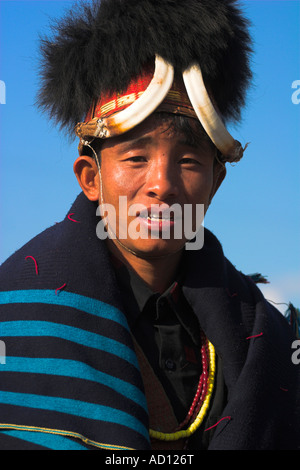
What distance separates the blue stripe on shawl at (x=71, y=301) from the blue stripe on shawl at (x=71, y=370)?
26 cm

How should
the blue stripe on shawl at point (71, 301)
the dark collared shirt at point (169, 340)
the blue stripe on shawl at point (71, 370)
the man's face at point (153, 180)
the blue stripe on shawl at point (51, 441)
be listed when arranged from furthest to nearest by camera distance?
the dark collared shirt at point (169, 340)
the man's face at point (153, 180)
the blue stripe on shawl at point (71, 301)
the blue stripe on shawl at point (71, 370)
the blue stripe on shawl at point (51, 441)

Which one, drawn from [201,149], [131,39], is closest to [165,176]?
[201,149]

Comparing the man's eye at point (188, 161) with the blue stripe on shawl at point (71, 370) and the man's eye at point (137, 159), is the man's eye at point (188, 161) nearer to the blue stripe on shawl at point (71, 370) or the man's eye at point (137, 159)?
the man's eye at point (137, 159)

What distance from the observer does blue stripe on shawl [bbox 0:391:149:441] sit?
9.02 feet

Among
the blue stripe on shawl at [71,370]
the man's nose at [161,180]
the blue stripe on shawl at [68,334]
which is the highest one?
the man's nose at [161,180]

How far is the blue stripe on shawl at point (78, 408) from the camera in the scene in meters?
2.75

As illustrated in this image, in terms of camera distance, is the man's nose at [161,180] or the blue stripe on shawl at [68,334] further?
the man's nose at [161,180]

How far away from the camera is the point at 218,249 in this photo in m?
3.72

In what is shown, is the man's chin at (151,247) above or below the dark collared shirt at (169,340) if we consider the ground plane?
above

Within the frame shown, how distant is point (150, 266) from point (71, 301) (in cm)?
54

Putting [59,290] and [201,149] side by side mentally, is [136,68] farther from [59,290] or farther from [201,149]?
[59,290]

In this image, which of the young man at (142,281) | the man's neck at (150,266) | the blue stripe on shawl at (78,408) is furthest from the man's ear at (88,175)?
the blue stripe on shawl at (78,408)

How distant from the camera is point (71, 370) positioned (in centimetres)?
282

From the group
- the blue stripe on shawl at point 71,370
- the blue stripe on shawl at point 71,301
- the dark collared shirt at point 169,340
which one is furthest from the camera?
the dark collared shirt at point 169,340
